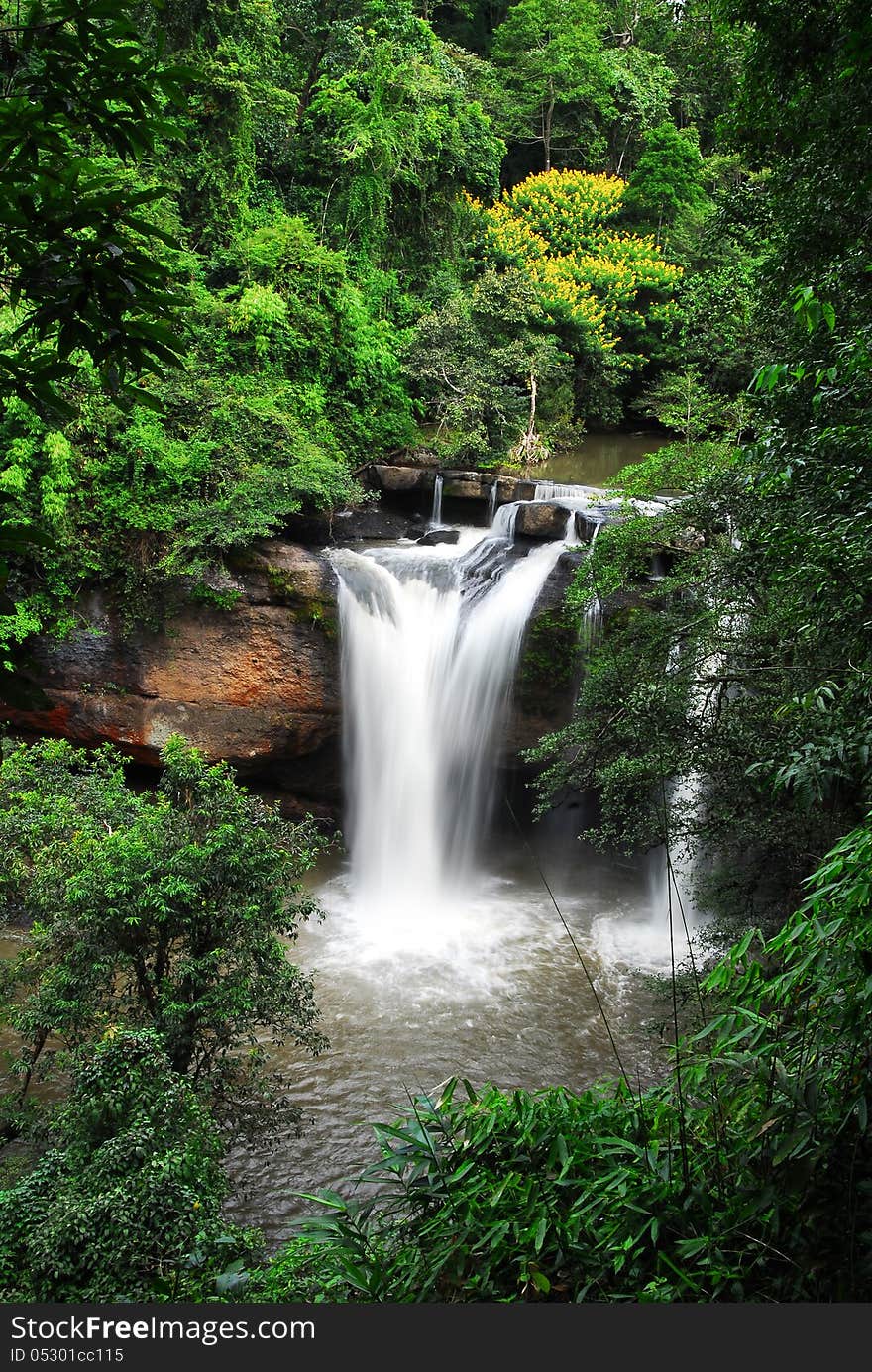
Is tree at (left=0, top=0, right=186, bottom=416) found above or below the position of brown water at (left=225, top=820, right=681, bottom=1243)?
above

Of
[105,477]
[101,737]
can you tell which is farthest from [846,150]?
[101,737]

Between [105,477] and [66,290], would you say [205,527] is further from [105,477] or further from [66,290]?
[66,290]

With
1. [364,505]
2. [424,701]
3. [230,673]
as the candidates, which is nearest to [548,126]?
[364,505]

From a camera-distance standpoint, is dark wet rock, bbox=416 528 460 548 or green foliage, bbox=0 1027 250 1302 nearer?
green foliage, bbox=0 1027 250 1302

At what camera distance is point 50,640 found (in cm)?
1016

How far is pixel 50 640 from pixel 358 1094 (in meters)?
6.30

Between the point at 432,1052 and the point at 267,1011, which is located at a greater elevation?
the point at 267,1011

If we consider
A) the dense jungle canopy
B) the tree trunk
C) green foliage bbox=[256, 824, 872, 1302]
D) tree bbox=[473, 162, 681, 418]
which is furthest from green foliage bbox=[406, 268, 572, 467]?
green foliage bbox=[256, 824, 872, 1302]

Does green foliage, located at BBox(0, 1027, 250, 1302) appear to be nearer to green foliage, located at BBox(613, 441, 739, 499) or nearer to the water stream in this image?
the water stream

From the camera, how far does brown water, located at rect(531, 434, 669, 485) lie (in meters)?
15.4

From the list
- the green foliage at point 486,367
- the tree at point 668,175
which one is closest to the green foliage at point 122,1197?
the green foliage at point 486,367

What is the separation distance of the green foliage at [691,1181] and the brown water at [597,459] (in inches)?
478

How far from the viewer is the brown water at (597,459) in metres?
15.4

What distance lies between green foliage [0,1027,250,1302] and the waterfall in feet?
20.2
